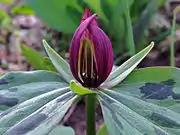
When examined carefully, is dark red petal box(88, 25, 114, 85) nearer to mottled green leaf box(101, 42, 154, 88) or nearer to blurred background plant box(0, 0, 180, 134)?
mottled green leaf box(101, 42, 154, 88)

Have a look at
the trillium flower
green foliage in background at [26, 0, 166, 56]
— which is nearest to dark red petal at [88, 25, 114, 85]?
the trillium flower

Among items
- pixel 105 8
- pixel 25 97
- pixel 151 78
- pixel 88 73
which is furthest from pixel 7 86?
pixel 105 8

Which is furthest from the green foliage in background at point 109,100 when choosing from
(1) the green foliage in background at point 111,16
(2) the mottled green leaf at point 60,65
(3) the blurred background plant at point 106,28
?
(1) the green foliage in background at point 111,16

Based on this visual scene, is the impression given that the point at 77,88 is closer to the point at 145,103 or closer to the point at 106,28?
the point at 145,103

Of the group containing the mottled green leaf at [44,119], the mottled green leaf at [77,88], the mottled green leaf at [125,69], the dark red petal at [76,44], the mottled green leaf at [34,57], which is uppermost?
the mottled green leaf at [34,57]

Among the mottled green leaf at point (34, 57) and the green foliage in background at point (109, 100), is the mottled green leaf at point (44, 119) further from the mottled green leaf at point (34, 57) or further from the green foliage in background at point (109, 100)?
the mottled green leaf at point (34, 57)

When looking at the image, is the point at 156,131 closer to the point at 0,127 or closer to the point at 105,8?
the point at 0,127

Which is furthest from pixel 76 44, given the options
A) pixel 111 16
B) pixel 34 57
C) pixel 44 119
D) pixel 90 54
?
pixel 111 16

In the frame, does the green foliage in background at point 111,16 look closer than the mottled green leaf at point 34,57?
No
